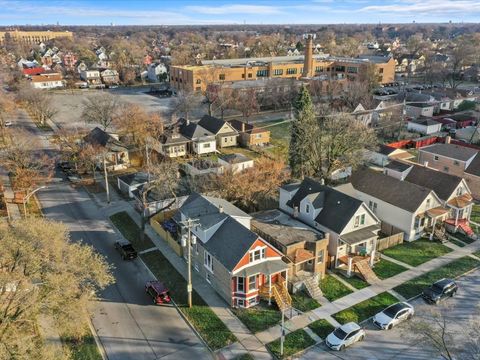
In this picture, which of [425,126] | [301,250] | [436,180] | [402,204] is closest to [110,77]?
[425,126]

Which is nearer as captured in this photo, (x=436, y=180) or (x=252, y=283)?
(x=252, y=283)

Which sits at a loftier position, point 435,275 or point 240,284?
point 240,284

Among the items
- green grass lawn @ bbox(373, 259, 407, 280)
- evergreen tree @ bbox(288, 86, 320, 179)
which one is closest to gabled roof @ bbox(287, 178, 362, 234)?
green grass lawn @ bbox(373, 259, 407, 280)

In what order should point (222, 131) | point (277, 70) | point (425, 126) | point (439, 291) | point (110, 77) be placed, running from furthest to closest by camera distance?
point (110, 77) < point (277, 70) < point (425, 126) < point (222, 131) < point (439, 291)

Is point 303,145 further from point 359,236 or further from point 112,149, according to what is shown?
point 112,149

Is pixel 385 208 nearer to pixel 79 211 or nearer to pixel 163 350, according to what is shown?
pixel 163 350

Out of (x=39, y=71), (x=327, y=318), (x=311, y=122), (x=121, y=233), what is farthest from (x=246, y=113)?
(x=39, y=71)

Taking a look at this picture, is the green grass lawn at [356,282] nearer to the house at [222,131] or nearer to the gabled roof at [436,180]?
the gabled roof at [436,180]

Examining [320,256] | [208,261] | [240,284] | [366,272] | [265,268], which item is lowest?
[366,272]
